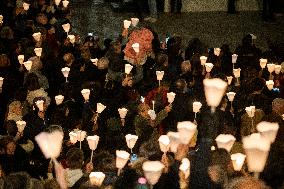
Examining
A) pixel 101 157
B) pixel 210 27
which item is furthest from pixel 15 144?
pixel 210 27

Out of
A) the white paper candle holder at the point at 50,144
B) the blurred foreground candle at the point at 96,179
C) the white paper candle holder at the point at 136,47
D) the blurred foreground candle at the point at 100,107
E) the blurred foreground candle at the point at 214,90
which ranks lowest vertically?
the blurred foreground candle at the point at 96,179

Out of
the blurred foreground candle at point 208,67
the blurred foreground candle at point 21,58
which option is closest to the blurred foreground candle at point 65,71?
the blurred foreground candle at point 21,58

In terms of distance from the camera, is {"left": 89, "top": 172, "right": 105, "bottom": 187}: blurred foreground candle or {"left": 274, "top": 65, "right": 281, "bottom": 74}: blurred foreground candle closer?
{"left": 89, "top": 172, "right": 105, "bottom": 187}: blurred foreground candle

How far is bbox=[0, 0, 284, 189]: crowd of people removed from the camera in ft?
19.5

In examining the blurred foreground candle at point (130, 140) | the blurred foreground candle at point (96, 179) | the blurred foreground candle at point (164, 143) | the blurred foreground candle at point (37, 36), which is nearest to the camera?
the blurred foreground candle at point (96, 179)

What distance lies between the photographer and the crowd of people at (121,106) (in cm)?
594

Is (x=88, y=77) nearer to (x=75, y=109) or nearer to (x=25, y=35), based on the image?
(x=75, y=109)

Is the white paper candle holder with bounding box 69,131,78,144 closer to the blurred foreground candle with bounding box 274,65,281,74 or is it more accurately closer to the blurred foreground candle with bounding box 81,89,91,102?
the blurred foreground candle with bounding box 81,89,91,102

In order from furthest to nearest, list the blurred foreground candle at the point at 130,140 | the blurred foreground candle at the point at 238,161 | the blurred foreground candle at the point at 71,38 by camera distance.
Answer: the blurred foreground candle at the point at 71,38
the blurred foreground candle at the point at 130,140
the blurred foreground candle at the point at 238,161

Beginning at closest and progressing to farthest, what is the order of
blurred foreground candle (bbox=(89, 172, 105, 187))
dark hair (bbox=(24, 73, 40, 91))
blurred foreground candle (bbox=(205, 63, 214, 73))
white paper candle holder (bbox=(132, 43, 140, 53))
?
blurred foreground candle (bbox=(89, 172, 105, 187)), dark hair (bbox=(24, 73, 40, 91)), blurred foreground candle (bbox=(205, 63, 214, 73)), white paper candle holder (bbox=(132, 43, 140, 53))

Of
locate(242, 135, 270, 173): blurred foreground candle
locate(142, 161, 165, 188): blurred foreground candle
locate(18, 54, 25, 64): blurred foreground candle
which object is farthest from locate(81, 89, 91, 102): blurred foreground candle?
locate(242, 135, 270, 173): blurred foreground candle

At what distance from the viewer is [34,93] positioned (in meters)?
8.23

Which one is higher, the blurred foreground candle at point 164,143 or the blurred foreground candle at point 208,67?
the blurred foreground candle at point 208,67

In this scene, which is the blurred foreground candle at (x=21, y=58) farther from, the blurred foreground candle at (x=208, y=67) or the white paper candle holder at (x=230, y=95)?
the white paper candle holder at (x=230, y=95)
